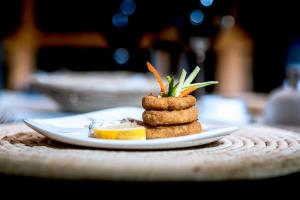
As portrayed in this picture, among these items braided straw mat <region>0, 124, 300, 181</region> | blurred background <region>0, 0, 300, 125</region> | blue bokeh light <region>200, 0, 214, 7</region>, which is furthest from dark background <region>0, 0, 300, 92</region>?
braided straw mat <region>0, 124, 300, 181</region>

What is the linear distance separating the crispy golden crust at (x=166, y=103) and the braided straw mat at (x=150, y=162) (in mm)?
70

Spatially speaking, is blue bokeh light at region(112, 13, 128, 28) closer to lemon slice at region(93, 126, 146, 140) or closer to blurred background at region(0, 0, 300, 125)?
blurred background at region(0, 0, 300, 125)

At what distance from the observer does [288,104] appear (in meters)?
1.18

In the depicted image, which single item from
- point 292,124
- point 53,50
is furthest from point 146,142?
point 53,50

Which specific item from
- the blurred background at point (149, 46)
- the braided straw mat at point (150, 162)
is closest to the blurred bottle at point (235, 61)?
the blurred background at point (149, 46)

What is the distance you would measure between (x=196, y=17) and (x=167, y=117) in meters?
0.80

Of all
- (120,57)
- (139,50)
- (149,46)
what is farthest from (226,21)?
(120,57)

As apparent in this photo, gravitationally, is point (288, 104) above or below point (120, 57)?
below

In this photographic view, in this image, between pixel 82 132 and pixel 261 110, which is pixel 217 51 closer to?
pixel 261 110

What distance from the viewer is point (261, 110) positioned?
62.7 inches

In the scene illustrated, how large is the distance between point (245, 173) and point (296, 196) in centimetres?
12

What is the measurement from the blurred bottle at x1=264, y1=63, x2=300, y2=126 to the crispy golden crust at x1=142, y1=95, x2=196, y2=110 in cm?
58

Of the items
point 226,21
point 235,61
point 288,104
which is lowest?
point 288,104

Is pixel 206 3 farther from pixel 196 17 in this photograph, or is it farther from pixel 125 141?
pixel 125 141
